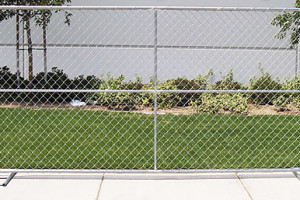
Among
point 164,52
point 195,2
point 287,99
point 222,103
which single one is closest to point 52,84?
point 164,52

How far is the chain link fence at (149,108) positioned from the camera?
16.7 feet

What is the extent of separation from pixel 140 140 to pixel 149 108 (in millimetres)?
2521

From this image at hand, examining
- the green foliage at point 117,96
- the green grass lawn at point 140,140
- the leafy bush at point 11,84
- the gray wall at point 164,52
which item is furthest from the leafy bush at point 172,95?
the leafy bush at point 11,84

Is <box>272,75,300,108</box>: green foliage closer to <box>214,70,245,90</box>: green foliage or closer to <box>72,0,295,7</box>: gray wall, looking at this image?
<box>214,70,245,90</box>: green foliage

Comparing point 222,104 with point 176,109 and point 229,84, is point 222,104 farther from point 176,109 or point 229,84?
point 176,109

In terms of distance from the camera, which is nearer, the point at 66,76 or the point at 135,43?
the point at 66,76

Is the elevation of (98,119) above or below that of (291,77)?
below

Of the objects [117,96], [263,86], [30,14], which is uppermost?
[30,14]

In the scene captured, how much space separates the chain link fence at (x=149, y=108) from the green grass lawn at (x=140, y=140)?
0.02 meters

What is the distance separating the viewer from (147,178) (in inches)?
177
